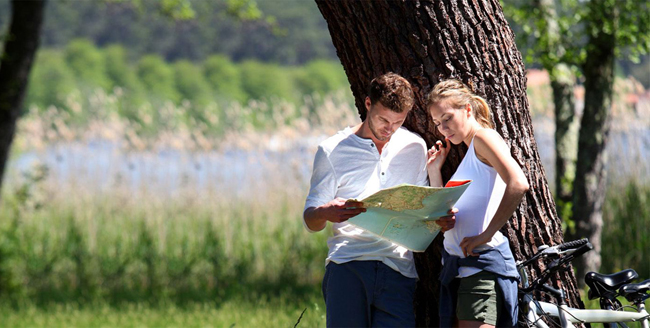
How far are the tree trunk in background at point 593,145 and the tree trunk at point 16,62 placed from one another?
A: 5.43m

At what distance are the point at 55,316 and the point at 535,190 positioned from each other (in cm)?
514

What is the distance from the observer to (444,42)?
352 centimetres

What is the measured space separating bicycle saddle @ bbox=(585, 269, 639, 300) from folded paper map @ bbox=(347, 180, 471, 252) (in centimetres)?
64

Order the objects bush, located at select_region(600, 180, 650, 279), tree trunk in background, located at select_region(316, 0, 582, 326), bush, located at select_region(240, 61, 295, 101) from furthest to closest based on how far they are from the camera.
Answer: bush, located at select_region(240, 61, 295, 101), bush, located at select_region(600, 180, 650, 279), tree trunk in background, located at select_region(316, 0, 582, 326)

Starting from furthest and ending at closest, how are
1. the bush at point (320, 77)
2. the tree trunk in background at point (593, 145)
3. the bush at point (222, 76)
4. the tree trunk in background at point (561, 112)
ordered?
1. the bush at point (222, 76)
2. the bush at point (320, 77)
3. the tree trunk in background at point (561, 112)
4. the tree trunk in background at point (593, 145)

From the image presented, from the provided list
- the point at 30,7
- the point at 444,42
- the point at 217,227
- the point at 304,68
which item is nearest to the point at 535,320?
the point at 444,42

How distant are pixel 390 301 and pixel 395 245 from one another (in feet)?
0.72

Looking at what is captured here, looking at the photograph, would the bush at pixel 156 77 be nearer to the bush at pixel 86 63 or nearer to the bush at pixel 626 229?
the bush at pixel 86 63

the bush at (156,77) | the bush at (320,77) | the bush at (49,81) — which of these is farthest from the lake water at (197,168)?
the bush at (156,77)

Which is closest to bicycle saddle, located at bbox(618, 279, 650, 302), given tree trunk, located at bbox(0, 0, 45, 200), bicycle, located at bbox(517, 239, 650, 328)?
bicycle, located at bbox(517, 239, 650, 328)

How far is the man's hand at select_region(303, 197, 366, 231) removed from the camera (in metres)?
2.91

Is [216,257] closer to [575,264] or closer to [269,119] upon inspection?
[269,119]

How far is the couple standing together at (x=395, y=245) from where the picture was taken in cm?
301

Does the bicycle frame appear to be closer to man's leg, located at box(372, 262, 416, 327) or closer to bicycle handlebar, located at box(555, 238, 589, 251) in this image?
bicycle handlebar, located at box(555, 238, 589, 251)
